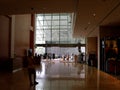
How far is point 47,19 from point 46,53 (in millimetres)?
5379

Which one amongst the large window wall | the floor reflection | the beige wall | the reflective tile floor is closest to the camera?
the reflective tile floor

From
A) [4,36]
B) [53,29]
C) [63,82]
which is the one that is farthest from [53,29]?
[63,82]

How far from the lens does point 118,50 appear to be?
13789 millimetres

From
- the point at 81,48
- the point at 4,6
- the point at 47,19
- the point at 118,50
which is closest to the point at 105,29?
the point at 118,50

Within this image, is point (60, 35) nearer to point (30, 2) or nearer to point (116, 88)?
point (30, 2)

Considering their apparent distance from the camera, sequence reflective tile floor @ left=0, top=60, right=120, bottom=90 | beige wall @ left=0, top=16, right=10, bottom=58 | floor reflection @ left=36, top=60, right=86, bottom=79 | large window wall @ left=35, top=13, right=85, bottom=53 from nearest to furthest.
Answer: reflective tile floor @ left=0, top=60, right=120, bottom=90
floor reflection @ left=36, top=60, right=86, bottom=79
beige wall @ left=0, top=16, right=10, bottom=58
large window wall @ left=35, top=13, right=85, bottom=53

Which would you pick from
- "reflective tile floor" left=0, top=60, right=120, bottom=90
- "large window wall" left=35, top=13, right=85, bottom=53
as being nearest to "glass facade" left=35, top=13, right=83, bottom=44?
"large window wall" left=35, top=13, right=85, bottom=53

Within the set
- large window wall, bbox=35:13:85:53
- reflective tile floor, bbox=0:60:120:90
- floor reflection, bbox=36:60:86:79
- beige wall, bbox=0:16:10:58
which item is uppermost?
large window wall, bbox=35:13:85:53

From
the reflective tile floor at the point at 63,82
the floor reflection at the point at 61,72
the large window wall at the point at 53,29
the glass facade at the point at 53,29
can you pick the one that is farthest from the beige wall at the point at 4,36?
the glass facade at the point at 53,29

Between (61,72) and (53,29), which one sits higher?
(53,29)

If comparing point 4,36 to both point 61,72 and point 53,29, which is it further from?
point 53,29

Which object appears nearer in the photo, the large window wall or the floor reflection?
the floor reflection

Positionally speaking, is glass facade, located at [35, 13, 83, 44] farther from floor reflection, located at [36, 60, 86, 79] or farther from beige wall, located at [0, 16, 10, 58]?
beige wall, located at [0, 16, 10, 58]

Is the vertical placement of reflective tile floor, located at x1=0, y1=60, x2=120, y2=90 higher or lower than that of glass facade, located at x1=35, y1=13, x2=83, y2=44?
lower
